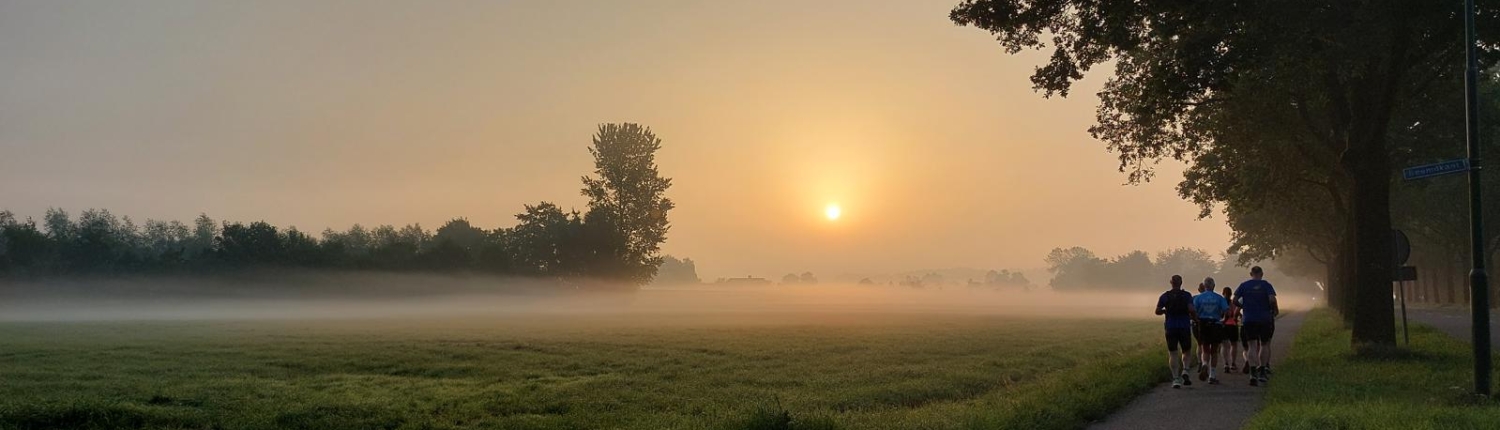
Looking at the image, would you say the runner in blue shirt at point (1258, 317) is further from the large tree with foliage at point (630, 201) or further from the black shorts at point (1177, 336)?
the large tree with foliage at point (630, 201)

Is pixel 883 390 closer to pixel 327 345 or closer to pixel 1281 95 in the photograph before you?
pixel 1281 95

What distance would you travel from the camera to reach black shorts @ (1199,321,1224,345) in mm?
17219

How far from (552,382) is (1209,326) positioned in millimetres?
13105

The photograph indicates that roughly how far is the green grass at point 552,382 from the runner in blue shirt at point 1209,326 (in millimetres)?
951

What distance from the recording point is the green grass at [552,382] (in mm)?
13109

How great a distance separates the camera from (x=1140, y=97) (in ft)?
63.2

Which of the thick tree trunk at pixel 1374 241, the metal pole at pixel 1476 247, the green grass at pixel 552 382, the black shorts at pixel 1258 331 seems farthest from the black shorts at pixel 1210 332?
the thick tree trunk at pixel 1374 241

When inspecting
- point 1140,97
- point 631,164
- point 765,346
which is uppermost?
point 631,164

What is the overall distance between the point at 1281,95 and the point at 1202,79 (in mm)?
5490

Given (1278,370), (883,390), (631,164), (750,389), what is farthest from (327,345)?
(631,164)

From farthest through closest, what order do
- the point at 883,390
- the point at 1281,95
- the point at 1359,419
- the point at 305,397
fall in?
the point at 1281,95 → the point at 883,390 → the point at 305,397 → the point at 1359,419

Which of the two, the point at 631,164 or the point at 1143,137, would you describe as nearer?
the point at 1143,137

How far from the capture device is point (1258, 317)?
56.0 feet

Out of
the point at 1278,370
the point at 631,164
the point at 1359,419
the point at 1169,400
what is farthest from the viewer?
the point at 631,164
